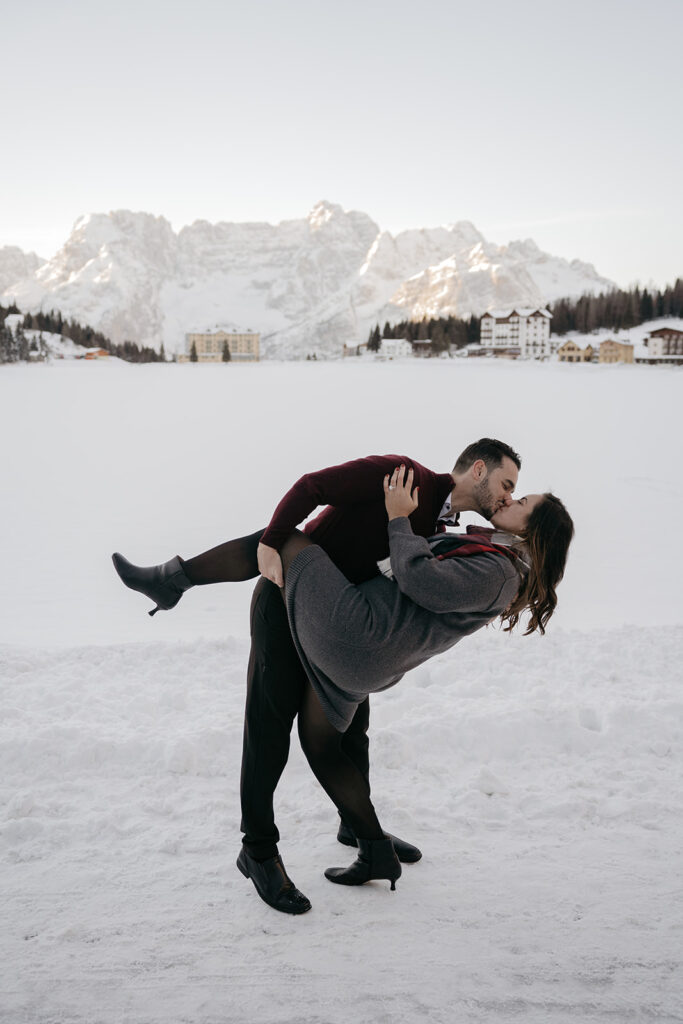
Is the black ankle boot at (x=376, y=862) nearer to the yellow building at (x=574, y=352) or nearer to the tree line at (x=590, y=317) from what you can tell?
the yellow building at (x=574, y=352)

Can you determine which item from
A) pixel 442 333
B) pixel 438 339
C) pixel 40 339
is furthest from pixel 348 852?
pixel 40 339

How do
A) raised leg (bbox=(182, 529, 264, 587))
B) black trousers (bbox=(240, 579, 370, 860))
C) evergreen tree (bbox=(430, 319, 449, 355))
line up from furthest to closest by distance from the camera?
evergreen tree (bbox=(430, 319, 449, 355))
raised leg (bbox=(182, 529, 264, 587))
black trousers (bbox=(240, 579, 370, 860))

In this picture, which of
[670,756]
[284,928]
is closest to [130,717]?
[284,928]

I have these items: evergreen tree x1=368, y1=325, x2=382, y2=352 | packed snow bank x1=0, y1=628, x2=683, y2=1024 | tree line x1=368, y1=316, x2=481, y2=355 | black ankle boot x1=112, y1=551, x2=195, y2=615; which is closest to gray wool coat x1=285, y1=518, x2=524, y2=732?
black ankle boot x1=112, y1=551, x2=195, y2=615

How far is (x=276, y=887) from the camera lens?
2.42 metres

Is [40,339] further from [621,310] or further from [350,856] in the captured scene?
[350,856]

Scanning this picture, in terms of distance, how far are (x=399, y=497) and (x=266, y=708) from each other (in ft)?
2.55

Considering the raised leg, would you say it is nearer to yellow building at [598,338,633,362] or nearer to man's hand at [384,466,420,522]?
man's hand at [384,466,420,522]

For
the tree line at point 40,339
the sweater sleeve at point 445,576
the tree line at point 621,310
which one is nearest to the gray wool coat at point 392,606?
the sweater sleeve at point 445,576

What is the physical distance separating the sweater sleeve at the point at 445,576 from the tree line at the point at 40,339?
58455mm

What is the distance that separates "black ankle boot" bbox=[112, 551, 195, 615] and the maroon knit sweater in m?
0.47

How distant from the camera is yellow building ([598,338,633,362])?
36.1m

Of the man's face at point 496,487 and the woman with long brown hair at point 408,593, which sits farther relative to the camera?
the man's face at point 496,487

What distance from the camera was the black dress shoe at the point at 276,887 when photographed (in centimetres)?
241
